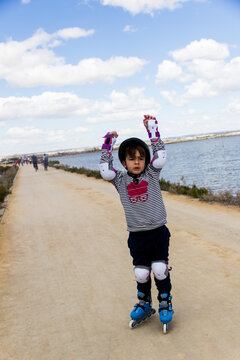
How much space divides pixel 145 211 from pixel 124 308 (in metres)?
1.29

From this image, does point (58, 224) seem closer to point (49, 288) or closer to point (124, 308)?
point (49, 288)

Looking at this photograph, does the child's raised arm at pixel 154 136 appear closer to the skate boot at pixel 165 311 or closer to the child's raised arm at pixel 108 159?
the child's raised arm at pixel 108 159

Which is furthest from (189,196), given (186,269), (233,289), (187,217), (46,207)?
(233,289)

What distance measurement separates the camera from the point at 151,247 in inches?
128

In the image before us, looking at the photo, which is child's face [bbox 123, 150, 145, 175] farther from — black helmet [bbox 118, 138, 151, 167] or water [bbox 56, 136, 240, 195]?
water [bbox 56, 136, 240, 195]

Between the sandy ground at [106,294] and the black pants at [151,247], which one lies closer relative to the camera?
the sandy ground at [106,294]

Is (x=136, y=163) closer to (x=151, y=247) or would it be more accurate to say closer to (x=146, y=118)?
(x=146, y=118)

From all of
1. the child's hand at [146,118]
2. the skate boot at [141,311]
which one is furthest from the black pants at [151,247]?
the child's hand at [146,118]

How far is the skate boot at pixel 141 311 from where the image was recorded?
11.1 ft

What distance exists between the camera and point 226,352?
2816mm

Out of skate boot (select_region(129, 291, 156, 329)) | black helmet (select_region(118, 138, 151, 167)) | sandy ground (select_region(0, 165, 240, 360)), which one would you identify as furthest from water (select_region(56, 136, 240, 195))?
black helmet (select_region(118, 138, 151, 167))

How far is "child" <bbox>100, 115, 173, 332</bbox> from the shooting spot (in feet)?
10.6

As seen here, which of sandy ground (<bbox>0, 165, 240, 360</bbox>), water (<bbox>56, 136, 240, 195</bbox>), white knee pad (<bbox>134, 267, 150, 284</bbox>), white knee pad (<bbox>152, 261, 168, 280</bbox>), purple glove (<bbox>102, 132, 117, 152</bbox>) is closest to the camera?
sandy ground (<bbox>0, 165, 240, 360</bbox>)

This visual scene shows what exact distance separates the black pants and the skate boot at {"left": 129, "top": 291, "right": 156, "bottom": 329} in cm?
26
